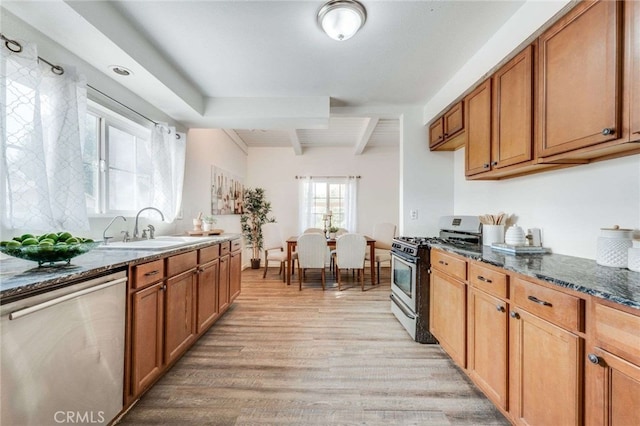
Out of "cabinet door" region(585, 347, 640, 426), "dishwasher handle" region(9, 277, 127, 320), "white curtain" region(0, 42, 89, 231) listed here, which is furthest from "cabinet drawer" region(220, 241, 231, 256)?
"cabinet door" region(585, 347, 640, 426)

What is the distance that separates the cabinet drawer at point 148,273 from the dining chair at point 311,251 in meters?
2.42

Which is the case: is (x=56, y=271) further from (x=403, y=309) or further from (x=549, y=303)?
(x=403, y=309)

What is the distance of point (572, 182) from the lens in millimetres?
1691

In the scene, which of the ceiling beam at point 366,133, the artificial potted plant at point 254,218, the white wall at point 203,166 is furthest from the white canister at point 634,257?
the artificial potted plant at point 254,218

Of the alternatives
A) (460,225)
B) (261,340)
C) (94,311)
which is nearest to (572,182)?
(460,225)

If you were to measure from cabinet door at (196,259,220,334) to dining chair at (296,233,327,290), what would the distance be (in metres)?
1.57

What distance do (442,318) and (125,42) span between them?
2.97 m

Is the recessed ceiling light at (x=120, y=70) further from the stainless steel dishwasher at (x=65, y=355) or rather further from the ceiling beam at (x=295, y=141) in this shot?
Answer: the ceiling beam at (x=295, y=141)

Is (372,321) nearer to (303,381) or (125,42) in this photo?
(303,381)

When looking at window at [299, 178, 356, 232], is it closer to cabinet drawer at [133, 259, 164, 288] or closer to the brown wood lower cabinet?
the brown wood lower cabinet

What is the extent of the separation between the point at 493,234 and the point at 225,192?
3.90 meters

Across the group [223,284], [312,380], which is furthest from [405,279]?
[223,284]

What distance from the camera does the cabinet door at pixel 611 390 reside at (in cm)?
81

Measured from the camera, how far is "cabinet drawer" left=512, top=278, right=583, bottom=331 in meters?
1.00
